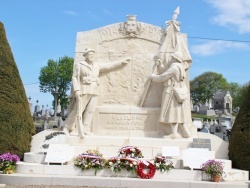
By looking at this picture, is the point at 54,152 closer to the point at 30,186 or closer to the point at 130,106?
the point at 30,186

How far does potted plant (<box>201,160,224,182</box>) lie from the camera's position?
7.65 m

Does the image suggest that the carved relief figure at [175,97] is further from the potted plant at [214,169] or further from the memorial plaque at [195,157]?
the potted plant at [214,169]

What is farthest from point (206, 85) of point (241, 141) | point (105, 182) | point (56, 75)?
point (105, 182)

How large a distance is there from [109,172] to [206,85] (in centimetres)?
5906

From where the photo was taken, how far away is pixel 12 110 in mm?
9680

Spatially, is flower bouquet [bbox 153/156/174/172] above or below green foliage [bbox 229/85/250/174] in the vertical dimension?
below

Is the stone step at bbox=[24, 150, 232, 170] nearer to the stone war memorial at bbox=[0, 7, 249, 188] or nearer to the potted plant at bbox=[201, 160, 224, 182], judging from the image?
the stone war memorial at bbox=[0, 7, 249, 188]

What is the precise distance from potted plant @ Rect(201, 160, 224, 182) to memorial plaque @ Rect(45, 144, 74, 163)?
3.29 meters

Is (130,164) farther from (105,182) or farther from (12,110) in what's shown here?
(12,110)

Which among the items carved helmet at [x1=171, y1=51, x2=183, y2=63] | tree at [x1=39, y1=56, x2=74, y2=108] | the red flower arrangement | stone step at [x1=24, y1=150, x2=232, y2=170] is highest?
tree at [x1=39, y1=56, x2=74, y2=108]

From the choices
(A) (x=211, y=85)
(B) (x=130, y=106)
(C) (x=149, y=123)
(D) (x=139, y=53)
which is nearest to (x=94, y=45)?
(D) (x=139, y=53)

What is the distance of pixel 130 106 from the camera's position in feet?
34.3

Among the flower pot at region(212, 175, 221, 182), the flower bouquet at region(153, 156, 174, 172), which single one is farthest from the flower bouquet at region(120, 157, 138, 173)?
the flower pot at region(212, 175, 221, 182)

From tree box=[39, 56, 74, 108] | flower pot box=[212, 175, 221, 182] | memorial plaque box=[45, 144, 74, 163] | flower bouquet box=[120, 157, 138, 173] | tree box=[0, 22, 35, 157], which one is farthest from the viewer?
tree box=[39, 56, 74, 108]
